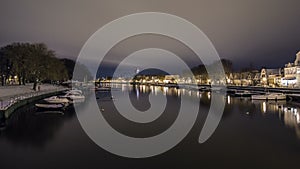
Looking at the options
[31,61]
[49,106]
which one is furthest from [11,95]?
[31,61]

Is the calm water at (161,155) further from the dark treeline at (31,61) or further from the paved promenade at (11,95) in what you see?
the dark treeline at (31,61)

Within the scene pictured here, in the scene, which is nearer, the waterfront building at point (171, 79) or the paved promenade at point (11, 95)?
the paved promenade at point (11, 95)

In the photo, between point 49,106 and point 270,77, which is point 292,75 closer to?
point 270,77

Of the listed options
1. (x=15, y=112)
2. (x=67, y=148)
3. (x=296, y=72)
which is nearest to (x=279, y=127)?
(x=67, y=148)

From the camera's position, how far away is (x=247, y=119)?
90.2ft

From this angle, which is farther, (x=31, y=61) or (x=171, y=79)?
(x=171, y=79)

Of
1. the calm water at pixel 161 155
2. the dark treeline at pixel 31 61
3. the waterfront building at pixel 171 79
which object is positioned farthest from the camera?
the waterfront building at pixel 171 79

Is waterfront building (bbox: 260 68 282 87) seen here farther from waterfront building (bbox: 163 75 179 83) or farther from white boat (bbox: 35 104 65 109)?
waterfront building (bbox: 163 75 179 83)

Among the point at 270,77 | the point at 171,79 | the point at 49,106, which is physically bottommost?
the point at 49,106

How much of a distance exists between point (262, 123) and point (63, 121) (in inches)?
832

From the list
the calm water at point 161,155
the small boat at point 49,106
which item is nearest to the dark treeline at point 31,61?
the small boat at point 49,106

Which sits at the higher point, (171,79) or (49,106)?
(171,79)

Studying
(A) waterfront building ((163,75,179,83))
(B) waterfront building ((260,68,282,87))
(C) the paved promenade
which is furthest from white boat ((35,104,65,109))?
(A) waterfront building ((163,75,179,83))

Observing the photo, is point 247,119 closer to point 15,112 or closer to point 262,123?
point 262,123
